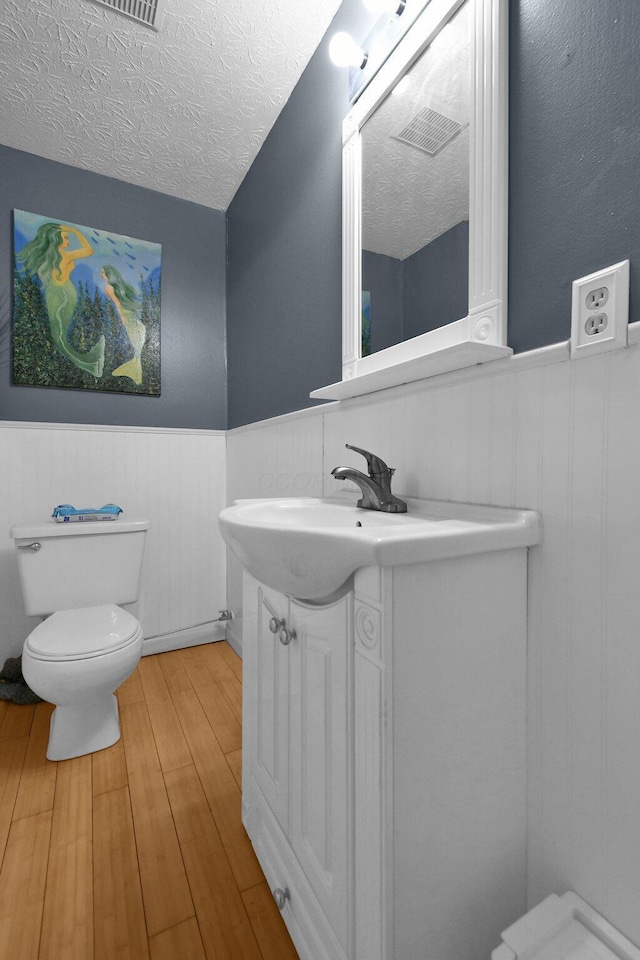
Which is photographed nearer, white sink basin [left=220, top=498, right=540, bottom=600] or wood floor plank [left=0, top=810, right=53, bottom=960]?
white sink basin [left=220, top=498, right=540, bottom=600]

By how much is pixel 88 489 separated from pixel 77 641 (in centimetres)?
89

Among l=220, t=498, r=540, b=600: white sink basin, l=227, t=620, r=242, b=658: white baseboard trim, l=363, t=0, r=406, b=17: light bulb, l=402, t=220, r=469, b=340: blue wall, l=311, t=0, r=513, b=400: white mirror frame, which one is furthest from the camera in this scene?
l=227, t=620, r=242, b=658: white baseboard trim

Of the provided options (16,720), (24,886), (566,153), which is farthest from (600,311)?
(16,720)

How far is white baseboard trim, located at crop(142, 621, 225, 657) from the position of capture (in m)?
2.20

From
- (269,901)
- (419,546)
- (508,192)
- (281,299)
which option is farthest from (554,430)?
(281,299)

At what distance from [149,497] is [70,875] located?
1.49 meters

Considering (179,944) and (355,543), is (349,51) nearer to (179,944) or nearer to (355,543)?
(355,543)

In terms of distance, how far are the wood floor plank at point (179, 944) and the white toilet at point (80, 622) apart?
668 mm

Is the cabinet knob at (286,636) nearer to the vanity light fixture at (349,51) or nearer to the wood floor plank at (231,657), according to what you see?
the wood floor plank at (231,657)

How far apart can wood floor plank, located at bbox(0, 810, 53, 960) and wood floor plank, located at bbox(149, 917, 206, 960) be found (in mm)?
228

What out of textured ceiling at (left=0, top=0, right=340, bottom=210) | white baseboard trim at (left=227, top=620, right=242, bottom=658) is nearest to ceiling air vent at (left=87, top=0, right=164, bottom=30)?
textured ceiling at (left=0, top=0, right=340, bottom=210)

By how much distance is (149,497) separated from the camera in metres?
2.21

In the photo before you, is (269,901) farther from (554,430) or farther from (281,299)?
(281,299)

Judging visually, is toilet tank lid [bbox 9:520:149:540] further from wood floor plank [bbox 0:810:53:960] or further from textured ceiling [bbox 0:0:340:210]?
Result: textured ceiling [bbox 0:0:340:210]
